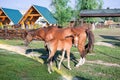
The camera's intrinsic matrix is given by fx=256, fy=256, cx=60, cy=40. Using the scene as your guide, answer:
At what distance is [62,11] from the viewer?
56.3 metres

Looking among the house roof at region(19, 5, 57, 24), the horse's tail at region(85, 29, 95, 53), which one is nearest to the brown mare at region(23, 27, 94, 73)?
the horse's tail at region(85, 29, 95, 53)

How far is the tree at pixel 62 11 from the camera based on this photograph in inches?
2180

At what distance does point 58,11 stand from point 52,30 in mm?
43033

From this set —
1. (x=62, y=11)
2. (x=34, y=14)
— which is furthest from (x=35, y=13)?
(x=62, y=11)

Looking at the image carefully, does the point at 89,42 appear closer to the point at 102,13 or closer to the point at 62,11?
the point at 102,13

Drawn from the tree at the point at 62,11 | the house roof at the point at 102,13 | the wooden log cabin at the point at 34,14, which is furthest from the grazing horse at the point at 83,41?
the tree at the point at 62,11

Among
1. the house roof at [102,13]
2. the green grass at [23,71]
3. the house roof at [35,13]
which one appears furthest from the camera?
the house roof at [35,13]

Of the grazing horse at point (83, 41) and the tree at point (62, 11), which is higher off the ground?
the grazing horse at point (83, 41)

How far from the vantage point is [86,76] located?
10.7m

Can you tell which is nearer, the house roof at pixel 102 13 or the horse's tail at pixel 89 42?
the horse's tail at pixel 89 42

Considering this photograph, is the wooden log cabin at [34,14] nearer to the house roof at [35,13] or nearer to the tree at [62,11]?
the house roof at [35,13]

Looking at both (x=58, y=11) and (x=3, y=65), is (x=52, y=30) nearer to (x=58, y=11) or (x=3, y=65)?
(x=3, y=65)

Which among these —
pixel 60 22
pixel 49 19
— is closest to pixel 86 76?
pixel 49 19

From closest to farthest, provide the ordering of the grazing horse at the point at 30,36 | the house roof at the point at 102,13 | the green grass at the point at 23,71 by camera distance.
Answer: the green grass at the point at 23,71 → the grazing horse at the point at 30,36 → the house roof at the point at 102,13
